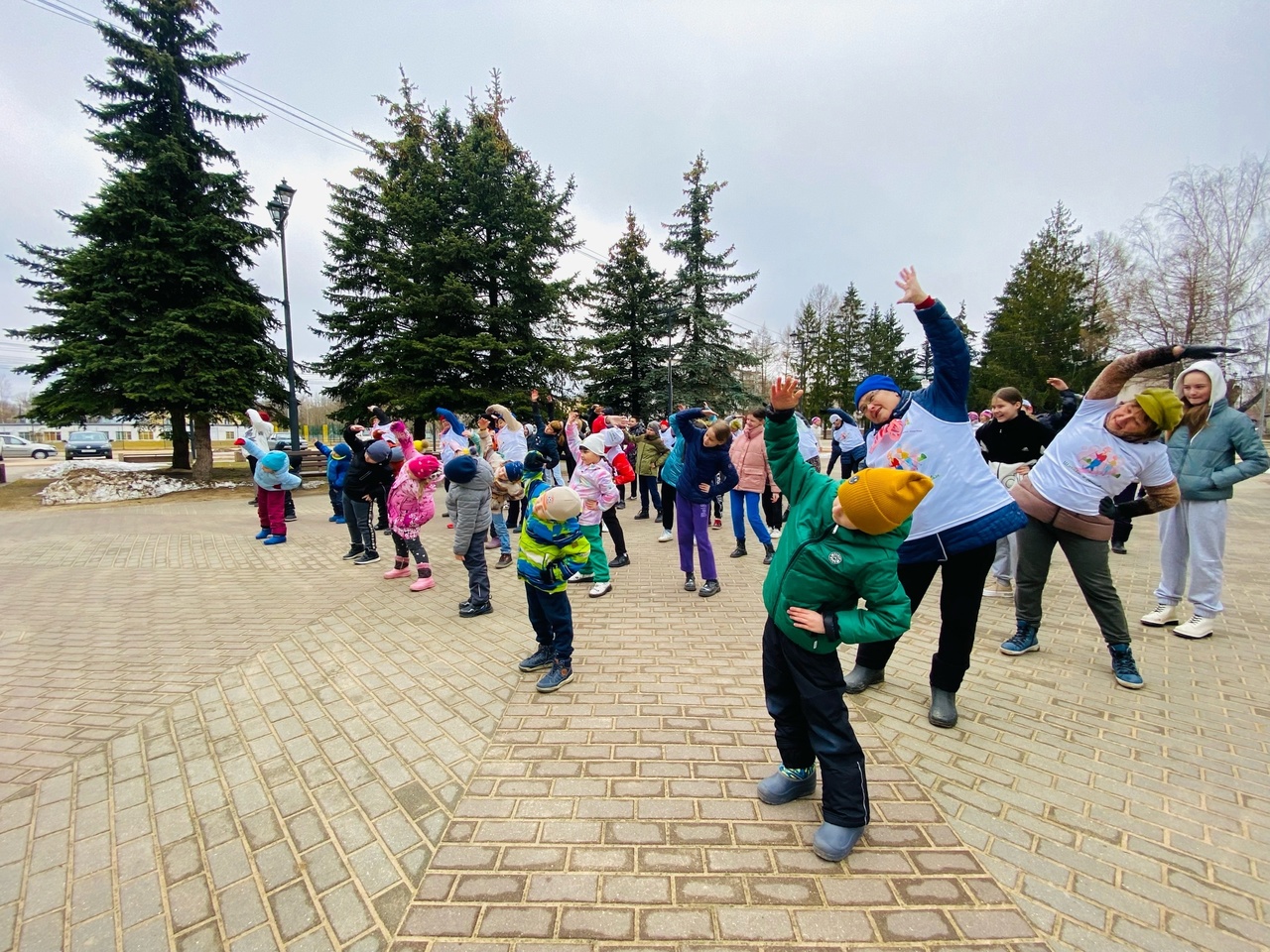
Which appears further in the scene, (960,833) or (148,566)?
(148,566)

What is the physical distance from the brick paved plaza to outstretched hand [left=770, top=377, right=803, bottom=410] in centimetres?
181

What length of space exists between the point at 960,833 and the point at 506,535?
5.84 meters

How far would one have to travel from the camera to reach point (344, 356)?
22250 mm

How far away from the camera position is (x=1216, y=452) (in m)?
4.46

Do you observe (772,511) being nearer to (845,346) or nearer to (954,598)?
(954,598)

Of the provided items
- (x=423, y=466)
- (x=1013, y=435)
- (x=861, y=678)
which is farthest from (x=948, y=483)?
(x=423, y=466)

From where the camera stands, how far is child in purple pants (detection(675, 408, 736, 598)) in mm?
5699

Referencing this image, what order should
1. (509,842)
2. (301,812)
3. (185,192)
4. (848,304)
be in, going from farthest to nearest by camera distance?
(848,304)
(185,192)
(301,812)
(509,842)

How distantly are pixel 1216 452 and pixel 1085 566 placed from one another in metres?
2.07

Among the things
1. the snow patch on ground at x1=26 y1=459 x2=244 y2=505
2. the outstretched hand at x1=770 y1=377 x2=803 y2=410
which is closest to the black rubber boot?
the outstretched hand at x1=770 y1=377 x2=803 y2=410

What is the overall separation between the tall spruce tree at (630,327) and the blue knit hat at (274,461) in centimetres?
1607

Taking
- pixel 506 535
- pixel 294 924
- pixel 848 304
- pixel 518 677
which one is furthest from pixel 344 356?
pixel 848 304

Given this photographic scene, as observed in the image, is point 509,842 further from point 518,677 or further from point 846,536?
point 846,536

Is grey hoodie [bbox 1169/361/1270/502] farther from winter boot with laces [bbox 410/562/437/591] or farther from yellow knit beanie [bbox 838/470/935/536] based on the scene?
winter boot with laces [bbox 410/562/437/591]
